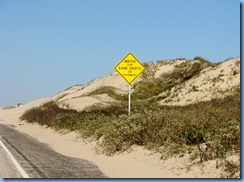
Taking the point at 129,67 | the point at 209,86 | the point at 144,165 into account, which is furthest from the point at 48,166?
the point at 209,86

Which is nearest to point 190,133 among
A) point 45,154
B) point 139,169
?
point 139,169

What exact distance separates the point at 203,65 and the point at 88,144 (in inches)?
1818

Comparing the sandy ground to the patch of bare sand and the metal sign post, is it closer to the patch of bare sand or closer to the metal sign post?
the metal sign post

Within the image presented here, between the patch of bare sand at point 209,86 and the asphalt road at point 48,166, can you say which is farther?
the patch of bare sand at point 209,86

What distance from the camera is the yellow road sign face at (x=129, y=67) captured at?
2173 cm

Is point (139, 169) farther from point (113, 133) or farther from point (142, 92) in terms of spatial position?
point (142, 92)

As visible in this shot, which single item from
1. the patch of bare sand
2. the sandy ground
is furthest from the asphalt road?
the patch of bare sand

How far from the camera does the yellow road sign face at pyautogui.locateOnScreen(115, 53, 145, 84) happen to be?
21.7 metres

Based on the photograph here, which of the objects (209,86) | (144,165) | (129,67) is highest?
(209,86)

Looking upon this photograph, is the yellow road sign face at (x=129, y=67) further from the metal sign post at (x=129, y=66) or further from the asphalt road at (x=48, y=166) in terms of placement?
the asphalt road at (x=48, y=166)

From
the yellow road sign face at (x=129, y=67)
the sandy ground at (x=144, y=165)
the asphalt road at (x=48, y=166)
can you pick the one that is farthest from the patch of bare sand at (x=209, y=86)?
the asphalt road at (x=48, y=166)

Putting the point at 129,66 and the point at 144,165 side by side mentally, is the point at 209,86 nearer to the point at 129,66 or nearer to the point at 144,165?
the point at 129,66

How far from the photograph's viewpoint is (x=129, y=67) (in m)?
21.8

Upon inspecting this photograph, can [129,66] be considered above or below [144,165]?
above
